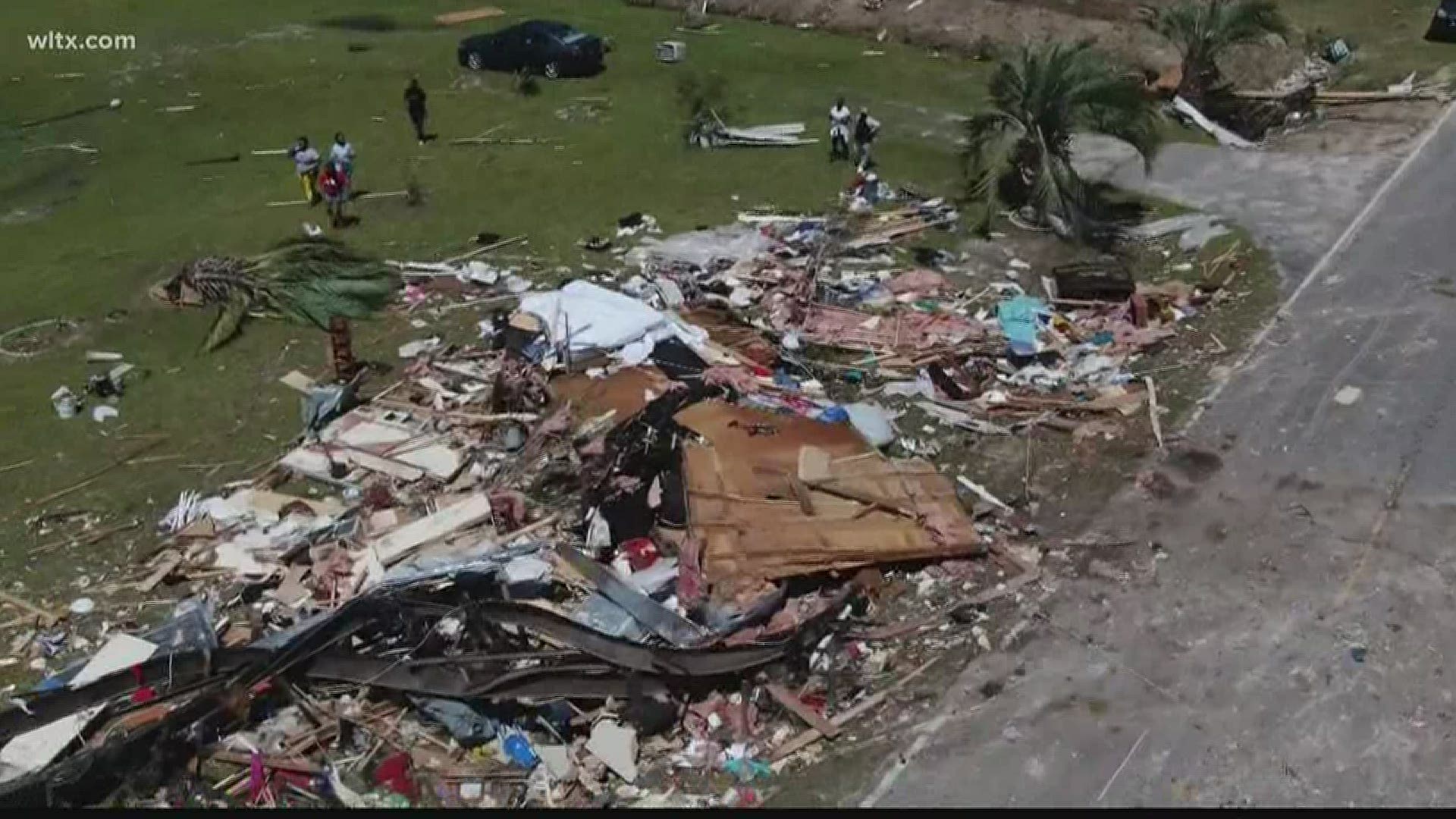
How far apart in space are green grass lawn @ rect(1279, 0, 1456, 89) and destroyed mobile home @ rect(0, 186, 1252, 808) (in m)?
13.1

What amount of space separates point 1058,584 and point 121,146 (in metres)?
25.3

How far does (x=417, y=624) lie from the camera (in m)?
12.6

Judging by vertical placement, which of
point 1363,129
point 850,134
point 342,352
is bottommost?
point 342,352

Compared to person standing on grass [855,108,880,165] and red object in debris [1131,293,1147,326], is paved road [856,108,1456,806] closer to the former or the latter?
red object in debris [1131,293,1147,326]

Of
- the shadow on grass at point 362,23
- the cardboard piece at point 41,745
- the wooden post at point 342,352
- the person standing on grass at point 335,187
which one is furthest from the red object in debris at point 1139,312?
the shadow on grass at point 362,23

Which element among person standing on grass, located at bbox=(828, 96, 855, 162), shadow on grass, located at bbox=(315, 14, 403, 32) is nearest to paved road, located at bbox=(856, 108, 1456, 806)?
person standing on grass, located at bbox=(828, 96, 855, 162)

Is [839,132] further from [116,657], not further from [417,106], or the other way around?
[116,657]

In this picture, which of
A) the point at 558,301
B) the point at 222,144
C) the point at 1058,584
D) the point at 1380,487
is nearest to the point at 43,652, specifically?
the point at 558,301

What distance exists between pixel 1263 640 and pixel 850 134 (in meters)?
15.7

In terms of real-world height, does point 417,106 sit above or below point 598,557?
above

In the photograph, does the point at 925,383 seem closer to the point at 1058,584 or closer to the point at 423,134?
the point at 1058,584

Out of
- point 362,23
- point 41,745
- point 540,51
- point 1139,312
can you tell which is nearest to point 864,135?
point 1139,312

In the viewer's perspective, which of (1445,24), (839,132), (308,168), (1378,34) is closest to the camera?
(308,168)

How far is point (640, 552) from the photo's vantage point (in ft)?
45.5
